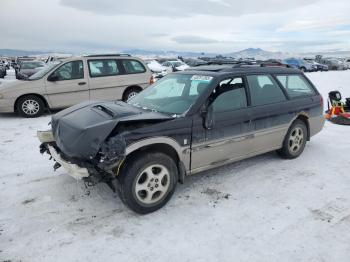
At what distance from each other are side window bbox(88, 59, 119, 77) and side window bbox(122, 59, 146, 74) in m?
0.32

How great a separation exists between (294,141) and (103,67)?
6.07m

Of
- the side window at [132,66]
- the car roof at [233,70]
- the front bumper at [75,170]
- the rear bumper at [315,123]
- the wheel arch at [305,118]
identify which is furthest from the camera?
the side window at [132,66]

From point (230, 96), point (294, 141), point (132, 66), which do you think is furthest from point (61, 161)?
point (132, 66)

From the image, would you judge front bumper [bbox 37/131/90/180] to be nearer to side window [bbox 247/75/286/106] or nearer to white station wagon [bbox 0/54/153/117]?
side window [bbox 247/75/286/106]

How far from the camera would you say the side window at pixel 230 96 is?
4.21m

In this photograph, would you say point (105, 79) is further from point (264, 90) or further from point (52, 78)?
point (264, 90)

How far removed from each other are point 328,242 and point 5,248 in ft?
10.4

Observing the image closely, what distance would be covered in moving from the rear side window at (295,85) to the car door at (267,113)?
7.1 inches

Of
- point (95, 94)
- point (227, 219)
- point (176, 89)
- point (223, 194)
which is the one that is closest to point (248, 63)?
point (176, 89)

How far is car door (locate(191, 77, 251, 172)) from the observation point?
4010mm

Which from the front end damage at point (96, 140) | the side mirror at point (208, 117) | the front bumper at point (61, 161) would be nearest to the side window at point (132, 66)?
the front bumper at point (61, 161)

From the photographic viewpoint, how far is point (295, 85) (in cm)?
546

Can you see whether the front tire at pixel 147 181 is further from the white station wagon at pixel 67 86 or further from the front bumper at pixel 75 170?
the white station wagon at pixel 67 86

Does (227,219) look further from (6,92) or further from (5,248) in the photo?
(6,92)
